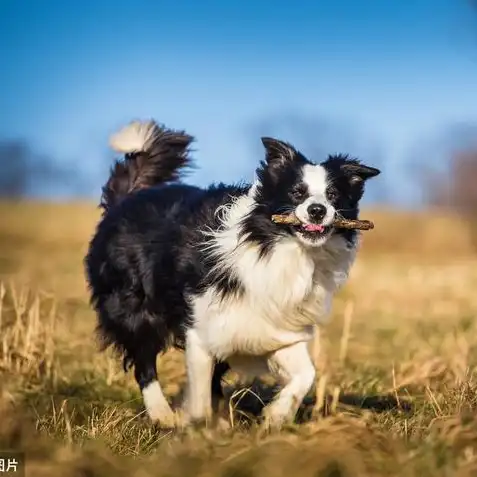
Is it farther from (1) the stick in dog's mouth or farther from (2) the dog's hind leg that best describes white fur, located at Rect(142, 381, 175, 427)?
(1) the stick in dog's mouth

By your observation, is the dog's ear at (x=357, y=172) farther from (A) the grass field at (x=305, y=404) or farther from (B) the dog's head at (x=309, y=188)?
(A) the grass field at (x=305, y=404)

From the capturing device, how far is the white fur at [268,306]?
5371mm

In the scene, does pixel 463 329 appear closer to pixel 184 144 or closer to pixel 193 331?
pixel 184 144

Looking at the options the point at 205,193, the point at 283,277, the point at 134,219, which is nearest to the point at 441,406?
the point at 283,277

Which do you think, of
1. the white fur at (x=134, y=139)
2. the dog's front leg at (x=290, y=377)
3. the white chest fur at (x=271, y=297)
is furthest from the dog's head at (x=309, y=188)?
the white fur at (x=134, y=139)

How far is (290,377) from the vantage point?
5523 mm

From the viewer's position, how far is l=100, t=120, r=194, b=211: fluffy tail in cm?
713

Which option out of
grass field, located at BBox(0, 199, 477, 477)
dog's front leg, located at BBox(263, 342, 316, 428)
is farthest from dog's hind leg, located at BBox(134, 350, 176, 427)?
dog's front leg, located at BBox(263, 342, 316, 428)

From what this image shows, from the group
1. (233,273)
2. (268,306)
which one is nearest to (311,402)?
(268,306)

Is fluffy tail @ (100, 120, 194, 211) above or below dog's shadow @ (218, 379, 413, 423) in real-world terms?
above

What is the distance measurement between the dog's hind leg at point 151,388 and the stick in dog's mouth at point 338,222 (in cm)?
156

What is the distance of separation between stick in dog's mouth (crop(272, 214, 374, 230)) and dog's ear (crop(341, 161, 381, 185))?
29cm

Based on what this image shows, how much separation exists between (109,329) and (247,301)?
1556 mm

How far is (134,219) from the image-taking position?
638 centimetres
